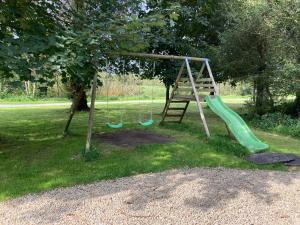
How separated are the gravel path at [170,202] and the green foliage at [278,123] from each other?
543 centimetres

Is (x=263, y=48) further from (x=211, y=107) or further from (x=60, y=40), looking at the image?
(x=60, y=40)

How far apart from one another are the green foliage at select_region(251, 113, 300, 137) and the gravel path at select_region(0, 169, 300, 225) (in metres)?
5.43

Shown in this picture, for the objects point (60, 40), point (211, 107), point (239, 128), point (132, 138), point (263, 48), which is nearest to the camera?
point (60, 40)

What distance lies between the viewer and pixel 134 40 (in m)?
7.40

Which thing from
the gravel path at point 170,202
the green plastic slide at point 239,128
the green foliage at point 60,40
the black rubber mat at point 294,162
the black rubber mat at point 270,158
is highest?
the green foliage at point 60,40

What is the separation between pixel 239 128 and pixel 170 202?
4305 millimetres

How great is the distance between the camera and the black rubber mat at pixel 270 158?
24.8 ft

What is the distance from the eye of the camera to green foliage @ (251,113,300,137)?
38.6ft

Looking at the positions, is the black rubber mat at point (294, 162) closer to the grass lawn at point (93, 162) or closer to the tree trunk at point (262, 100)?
the grass lawn at point (93, 162)

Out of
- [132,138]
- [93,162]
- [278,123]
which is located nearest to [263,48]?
[278,123]

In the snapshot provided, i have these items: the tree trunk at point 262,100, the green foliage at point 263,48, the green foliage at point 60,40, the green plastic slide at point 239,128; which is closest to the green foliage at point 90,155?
the green foliage at point 60,40

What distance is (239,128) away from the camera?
9.13 meters

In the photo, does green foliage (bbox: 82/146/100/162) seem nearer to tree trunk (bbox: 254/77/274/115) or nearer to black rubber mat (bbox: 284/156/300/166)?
black rubber mat (bbox: 284/156/300/166)

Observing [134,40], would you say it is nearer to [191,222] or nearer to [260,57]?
[191,222]
